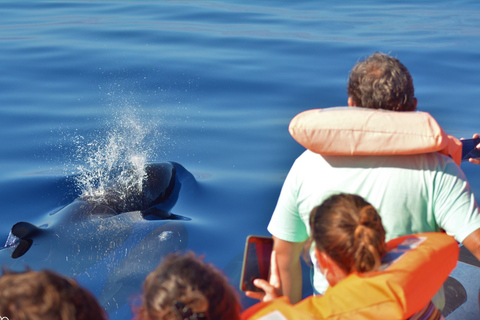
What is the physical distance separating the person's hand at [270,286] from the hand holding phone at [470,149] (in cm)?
146

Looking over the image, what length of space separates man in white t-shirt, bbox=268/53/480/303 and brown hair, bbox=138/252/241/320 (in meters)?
1.15

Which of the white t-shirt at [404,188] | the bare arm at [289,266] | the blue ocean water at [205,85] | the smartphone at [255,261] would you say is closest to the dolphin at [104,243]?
the blue ocean water at [205,85]

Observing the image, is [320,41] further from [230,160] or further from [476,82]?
[230,160]

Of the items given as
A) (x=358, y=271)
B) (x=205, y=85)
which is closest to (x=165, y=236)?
(x=358, y=271)

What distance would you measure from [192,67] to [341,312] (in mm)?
8326

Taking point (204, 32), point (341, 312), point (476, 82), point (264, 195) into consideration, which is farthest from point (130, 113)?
point (341, 312)

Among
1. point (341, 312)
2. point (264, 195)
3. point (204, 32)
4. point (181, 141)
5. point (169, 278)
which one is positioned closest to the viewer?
point (169, 278)


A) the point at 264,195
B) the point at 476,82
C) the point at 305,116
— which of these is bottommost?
the point at 264,195

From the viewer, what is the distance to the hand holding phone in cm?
363

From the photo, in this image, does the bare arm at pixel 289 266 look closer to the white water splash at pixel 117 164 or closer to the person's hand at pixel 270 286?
the person's hand at pixel 270 286

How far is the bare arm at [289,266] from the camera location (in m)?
3.35

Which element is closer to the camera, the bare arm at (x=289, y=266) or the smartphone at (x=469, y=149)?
the bare arm at (x=289, y=266)

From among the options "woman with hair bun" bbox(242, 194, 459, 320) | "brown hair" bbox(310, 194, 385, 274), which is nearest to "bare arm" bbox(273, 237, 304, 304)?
"woman with hair bun" bbox(242, 194, 459, 320)

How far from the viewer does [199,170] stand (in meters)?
6.75
